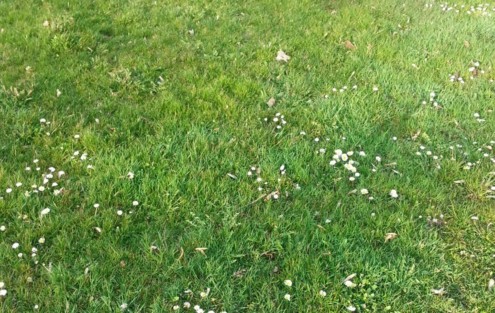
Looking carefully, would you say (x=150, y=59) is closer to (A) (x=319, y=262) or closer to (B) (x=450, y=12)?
(A) (x=319, y=262)

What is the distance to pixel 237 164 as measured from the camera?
4.63 metres

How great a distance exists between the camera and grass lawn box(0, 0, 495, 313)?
11.8 feet

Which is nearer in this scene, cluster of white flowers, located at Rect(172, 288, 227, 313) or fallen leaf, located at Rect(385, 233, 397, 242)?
cluster of white flowers, located at Rect(172, 288, 227, 313)

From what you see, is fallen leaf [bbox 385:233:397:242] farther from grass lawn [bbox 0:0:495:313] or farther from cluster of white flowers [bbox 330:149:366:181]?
cluster of white flowers [bbox 330:149:366:181]

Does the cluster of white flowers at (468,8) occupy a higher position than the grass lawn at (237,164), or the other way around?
the grass lawn at (237,164)

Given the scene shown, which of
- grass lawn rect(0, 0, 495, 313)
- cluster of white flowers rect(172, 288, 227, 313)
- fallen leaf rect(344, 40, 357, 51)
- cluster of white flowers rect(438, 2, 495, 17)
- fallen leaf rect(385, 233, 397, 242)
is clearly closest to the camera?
cluster of white flowers rect(172, 288, 227, 313)

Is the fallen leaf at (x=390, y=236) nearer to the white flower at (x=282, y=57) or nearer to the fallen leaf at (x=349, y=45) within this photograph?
the white flower at (x=282, y=57)

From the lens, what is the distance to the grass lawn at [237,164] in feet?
11.8

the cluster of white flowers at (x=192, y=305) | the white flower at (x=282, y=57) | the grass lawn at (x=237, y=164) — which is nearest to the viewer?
the cluster of white flowers at (x=192, y=305)

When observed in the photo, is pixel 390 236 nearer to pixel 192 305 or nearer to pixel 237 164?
pixel 237 164

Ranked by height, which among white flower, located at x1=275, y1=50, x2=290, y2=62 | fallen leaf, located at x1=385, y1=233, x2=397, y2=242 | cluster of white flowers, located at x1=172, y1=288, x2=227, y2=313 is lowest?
white flower, located at x1=275, y1=50, x2=290, y2=62

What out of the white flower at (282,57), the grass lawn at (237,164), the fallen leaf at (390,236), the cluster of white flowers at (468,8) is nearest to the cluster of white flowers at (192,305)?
the grass lawn at (237,164)

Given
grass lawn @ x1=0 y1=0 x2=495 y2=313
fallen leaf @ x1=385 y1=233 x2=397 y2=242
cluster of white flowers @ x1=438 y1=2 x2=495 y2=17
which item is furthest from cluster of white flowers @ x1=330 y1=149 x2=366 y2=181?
cluster of white flowers @ x1=438 y1=2 x2=495 y2=17

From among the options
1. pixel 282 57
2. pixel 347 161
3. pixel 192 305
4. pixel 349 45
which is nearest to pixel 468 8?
pixel 349 45
